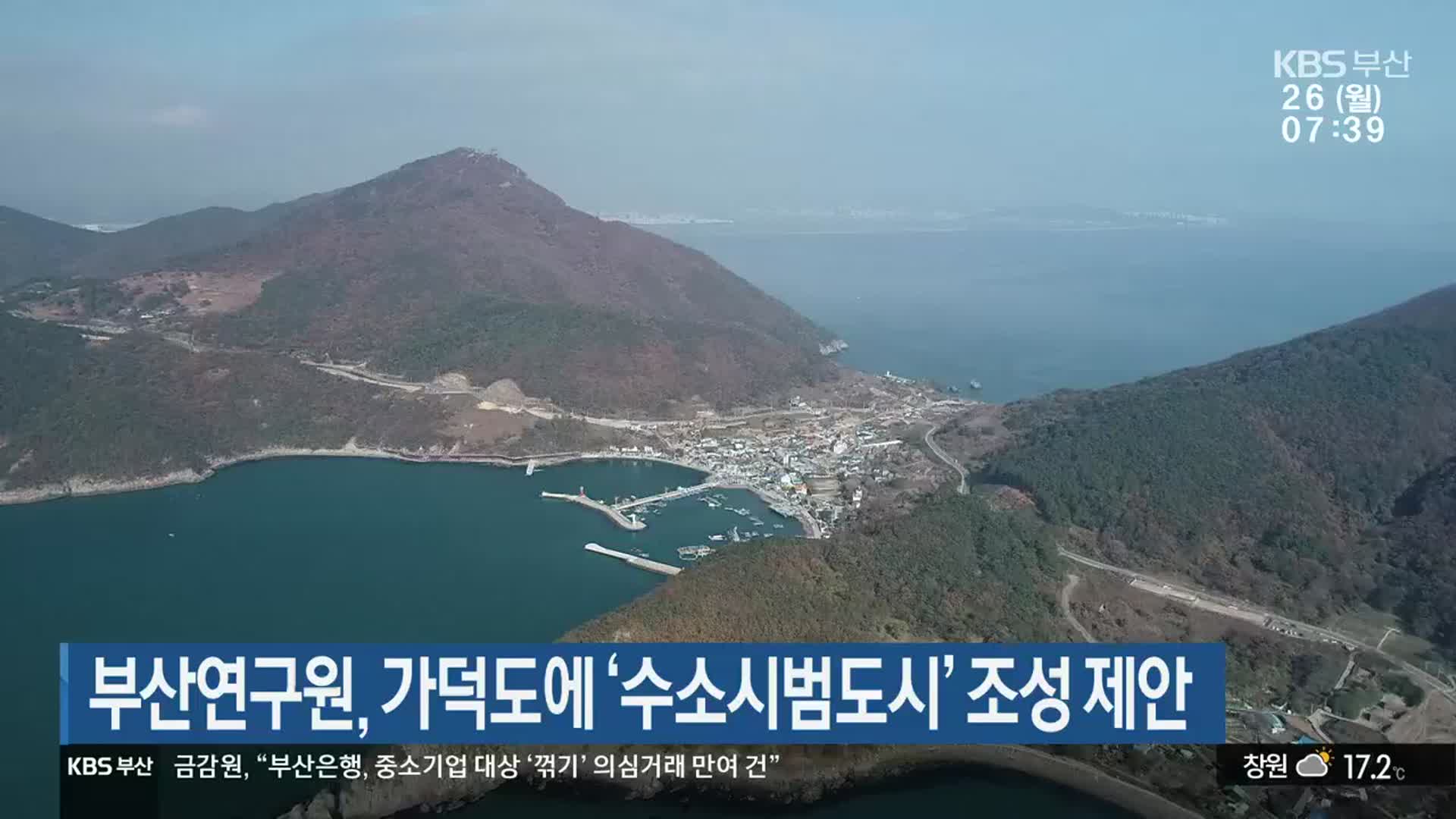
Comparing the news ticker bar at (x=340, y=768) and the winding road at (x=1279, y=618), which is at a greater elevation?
the winding road at (x=1279, y=618)

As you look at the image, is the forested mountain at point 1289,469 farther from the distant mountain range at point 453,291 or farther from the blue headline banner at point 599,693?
the distant mountain range at point 453,291

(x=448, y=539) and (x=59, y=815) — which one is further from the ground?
(x=448, y=539)

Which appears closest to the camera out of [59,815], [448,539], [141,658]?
[141,658]

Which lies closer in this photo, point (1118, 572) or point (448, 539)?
point (1118, 572)

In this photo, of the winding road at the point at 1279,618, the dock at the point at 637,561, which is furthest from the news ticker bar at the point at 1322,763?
the dock at the point at 637,561

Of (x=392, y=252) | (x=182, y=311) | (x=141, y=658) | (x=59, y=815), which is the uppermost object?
(x=392, y=252)

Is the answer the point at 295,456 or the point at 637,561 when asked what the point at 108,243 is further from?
the point at 637,561

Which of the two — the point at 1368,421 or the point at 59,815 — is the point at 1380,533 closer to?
the point at 1368,421

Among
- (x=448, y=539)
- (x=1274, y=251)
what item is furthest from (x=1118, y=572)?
(x=1274, y=251)
